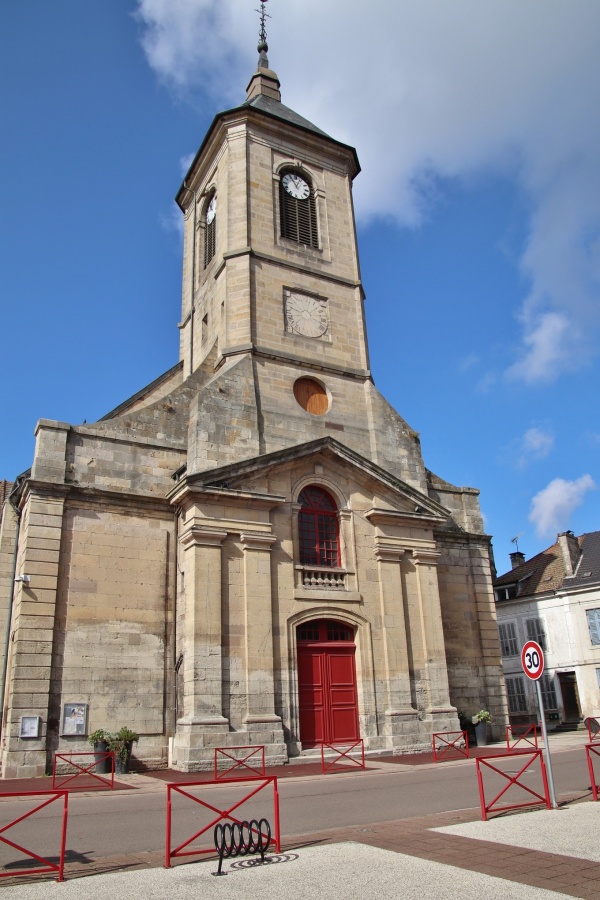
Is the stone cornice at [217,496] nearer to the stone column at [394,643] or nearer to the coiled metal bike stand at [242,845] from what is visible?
the stone column at [394,643]

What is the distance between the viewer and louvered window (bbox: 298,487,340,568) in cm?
1795

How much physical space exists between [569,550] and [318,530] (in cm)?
1675

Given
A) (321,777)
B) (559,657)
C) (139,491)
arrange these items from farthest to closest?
(559,657), (139,491), (321,777)

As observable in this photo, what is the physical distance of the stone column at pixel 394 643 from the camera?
56.1 feet

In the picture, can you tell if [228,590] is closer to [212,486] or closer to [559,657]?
[212,486]

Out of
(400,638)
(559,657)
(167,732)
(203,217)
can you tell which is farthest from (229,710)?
(559,657)

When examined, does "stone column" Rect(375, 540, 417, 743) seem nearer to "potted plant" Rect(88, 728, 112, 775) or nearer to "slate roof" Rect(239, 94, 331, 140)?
"potted plant" Rect(88, 728, 112, 775)

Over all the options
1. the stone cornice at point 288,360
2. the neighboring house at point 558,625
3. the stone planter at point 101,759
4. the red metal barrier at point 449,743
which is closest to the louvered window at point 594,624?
the neighboring house at point 558,625

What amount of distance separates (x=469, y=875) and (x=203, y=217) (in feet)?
74.2

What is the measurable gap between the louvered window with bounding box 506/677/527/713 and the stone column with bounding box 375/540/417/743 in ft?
51.9

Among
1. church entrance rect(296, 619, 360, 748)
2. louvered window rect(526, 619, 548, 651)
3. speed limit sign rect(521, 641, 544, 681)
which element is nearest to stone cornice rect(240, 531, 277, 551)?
church entrance rect(296, 619, 360, 748)

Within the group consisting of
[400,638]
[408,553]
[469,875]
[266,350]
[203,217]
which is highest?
[203,217]

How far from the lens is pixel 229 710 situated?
50.2ft

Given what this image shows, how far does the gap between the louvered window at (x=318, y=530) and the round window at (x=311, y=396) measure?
8.46 feet
